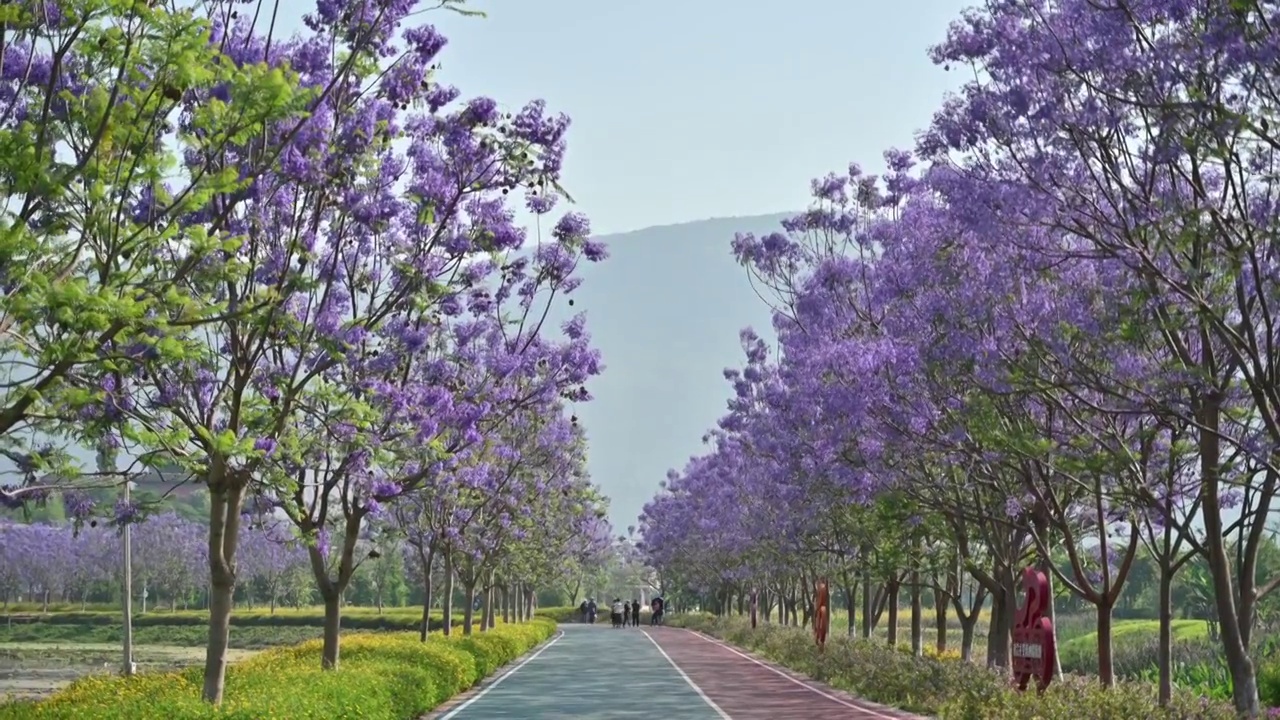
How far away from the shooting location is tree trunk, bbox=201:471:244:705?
1608 centimetres

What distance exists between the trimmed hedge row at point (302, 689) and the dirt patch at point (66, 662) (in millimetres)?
7483

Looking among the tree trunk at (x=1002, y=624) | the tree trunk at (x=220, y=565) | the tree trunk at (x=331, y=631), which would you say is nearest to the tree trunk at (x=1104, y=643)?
the tree trunk at (x=1002, y=624)

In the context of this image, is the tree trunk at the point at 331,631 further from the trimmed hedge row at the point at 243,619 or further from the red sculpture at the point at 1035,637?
the trimmed hedge row at the point at 243,619

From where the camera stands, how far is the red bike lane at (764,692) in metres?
22.6

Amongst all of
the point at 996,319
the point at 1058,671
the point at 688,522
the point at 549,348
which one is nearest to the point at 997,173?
the point at 996,319

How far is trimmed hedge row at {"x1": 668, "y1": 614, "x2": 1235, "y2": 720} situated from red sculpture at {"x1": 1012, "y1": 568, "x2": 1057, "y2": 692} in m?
0.23

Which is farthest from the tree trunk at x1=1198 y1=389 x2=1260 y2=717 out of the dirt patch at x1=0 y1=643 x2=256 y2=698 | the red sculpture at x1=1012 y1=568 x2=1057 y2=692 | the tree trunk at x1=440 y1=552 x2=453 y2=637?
the dirt patch at x1=0 y1=643 x2=256 y2=698

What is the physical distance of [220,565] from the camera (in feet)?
54.6

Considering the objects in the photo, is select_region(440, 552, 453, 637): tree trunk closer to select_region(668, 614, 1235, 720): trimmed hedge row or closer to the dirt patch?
the dirt patch

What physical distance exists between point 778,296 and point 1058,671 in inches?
377

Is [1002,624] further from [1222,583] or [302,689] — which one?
[302,689]

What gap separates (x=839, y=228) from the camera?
27094 millimetres

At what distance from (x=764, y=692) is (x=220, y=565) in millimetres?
13292

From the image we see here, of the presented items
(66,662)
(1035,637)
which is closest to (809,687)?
(1035,637)
